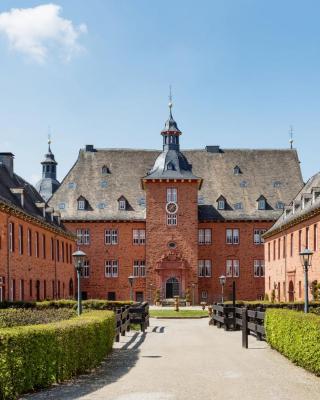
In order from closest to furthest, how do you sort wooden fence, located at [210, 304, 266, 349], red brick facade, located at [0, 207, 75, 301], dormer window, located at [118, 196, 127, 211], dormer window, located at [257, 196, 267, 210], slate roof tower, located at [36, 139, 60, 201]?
wooden fence, located at [210, 304, 266, 349] → red brick facade, located at [0, 207, 75, 301] → dormer window, located at [118, 196, 127, 211] → dormer window, located at [257, 196, 267, 210] → slate roof tower, located at [36, 139, 60, 201]

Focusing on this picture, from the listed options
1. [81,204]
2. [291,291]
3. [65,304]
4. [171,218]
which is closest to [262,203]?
[171,218]

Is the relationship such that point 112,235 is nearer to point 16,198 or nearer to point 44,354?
point 16,198

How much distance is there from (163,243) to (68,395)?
54.9 metres

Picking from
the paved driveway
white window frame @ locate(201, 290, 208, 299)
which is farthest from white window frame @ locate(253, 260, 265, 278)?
the paved driveway

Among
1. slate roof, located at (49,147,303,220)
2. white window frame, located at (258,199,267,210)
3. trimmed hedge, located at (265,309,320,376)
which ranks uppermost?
slate roof, located at (49,147,303,220)

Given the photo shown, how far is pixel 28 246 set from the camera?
147 ft

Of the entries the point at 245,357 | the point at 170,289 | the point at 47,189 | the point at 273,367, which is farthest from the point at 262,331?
the point at 47,189

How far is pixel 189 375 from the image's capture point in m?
15.2

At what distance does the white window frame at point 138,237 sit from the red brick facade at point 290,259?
13.3 metres

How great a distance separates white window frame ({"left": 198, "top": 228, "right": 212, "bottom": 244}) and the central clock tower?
308 cm

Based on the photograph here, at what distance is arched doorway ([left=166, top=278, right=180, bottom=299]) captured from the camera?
6712cm

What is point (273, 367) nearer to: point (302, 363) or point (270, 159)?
point (302, 363)

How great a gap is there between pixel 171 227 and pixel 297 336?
51.2 meters

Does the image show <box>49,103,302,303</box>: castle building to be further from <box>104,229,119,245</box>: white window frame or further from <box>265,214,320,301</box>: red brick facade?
<box>265,214,320,301</box>: red brick facade
